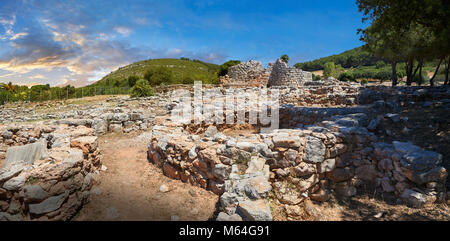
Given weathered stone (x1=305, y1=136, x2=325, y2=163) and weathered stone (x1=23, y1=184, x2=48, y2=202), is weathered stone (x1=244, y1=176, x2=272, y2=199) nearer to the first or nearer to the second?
weathered stone (x1=305, y1=136, x2=325, y2=163)

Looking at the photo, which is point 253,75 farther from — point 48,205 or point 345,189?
point 48,205

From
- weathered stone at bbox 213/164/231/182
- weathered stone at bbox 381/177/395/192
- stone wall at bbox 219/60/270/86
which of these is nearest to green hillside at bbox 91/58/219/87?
stone wall at bbox 219/60/270/86

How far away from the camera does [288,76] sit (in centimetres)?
2031

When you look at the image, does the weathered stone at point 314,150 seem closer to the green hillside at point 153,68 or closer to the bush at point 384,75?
the green hillside at point 153,68

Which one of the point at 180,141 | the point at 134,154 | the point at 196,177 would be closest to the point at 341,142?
the point at 196,177

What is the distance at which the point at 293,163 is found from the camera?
13.5 ft

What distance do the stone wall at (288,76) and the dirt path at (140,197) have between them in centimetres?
1764

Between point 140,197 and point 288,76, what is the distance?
1914 centimetres

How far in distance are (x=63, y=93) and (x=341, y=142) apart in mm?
38012

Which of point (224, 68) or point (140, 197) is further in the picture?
point (224, 68)

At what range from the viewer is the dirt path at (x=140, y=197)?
366cm

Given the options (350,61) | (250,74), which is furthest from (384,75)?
(250,74)

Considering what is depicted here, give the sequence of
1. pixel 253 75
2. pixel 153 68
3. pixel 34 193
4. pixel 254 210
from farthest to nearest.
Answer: pixel 153 68 < pixel 253 75 < pixel 34 193 < pixel 254 210
